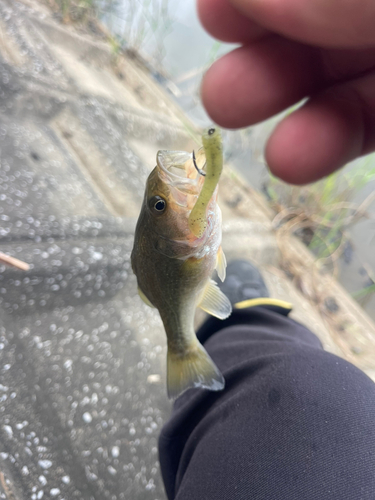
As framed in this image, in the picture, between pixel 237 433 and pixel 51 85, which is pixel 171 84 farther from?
pixel 237 433

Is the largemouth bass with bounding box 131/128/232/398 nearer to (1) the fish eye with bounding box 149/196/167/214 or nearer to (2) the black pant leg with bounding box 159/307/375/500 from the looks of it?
(1) the fish eye with bounding box 149/196/167/214

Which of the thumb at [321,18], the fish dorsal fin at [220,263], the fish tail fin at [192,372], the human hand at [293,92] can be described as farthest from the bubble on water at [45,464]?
the thumb at [321,18]

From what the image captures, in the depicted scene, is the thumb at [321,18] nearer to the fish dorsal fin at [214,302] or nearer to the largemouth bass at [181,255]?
the largemouth bass at [181,255]

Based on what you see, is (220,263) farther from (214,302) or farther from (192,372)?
(192,372)

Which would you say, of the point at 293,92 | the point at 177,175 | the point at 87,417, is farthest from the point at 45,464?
the point at 293,92

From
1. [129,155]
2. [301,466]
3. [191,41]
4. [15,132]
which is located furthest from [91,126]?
[191,41]

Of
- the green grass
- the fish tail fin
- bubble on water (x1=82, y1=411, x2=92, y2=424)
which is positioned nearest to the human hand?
the fish tail fin

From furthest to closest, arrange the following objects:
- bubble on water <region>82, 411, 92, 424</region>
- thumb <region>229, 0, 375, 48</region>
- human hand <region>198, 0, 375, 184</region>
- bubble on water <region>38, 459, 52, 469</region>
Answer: bubble on water <region>82, 411, 92, 424</region>, bubble on water <region>38, 459, 52, 469</region>, human hand <region>198, 0, 375, 184</region>, thumb <region>229, 0, 375, 48</region>
